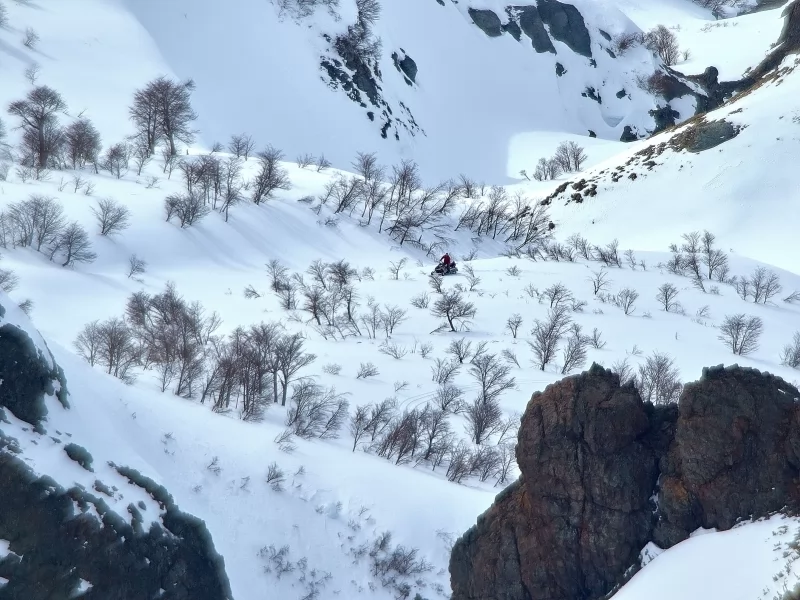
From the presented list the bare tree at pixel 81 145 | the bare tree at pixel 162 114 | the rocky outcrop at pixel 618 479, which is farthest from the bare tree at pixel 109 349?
the bare tree at pixel 162 114

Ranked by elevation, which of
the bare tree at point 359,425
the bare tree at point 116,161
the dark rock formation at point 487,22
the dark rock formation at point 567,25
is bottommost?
the bare tree at point 359,425

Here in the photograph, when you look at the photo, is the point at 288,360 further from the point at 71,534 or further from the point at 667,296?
the point at 667,296

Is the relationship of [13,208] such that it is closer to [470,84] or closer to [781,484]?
[781,484]

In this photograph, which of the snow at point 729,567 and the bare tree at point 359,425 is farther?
the bare tree at point 359,425

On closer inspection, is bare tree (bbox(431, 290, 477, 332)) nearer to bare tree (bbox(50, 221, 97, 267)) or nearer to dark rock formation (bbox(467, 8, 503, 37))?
bare tree (bbox(50, 221, 97, 267))

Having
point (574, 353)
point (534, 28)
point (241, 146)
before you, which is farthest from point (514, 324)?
point (534, 28)

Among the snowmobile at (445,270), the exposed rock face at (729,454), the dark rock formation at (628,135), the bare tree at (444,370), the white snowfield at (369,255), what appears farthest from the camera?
the dark rock formation at (628,135)

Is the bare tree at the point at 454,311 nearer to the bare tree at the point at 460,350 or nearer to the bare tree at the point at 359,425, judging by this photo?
the bare tree at the point at 460,350

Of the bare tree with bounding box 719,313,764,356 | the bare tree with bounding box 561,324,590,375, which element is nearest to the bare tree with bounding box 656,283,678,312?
the bare tree with bounding box 719,313,764,356

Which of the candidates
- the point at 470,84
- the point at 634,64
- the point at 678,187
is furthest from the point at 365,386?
the point at 634,64
